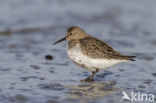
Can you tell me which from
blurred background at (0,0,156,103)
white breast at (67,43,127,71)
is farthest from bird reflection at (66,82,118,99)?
white breast at (67,43,127,71)

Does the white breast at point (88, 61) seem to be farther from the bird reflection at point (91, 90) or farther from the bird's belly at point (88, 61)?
the bird reflection at point (91, 90)

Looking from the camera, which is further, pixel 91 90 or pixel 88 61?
pixel 88 61

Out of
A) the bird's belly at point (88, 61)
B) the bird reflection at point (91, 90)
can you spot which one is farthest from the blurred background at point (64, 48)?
the bird's belly at point (88, 61)

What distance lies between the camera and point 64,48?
31.1 feet

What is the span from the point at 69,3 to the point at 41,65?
6.61m

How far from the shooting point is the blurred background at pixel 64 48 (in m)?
6.03

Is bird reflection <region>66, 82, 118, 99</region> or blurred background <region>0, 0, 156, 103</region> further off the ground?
blurred background <region>0, 0, 156, 103</region>

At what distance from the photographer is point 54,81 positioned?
6605 mm

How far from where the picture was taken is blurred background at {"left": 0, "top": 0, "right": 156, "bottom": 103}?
237 inches

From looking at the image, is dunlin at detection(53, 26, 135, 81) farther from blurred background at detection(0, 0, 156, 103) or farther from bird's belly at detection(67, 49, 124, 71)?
blurred background at detection(0, 0, 156, 103)

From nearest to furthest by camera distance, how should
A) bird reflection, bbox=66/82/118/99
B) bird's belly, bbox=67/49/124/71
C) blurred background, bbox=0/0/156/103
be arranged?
bird reflection, bbox=66/82/118/99, blurred background, bbox=0/0/156/103, bird's belly, bbox=67/49/124/71

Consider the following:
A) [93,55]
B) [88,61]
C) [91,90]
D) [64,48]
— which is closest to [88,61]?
[88,61]

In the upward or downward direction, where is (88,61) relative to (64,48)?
downward

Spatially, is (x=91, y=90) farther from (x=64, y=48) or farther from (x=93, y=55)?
(x=64, y=48)
